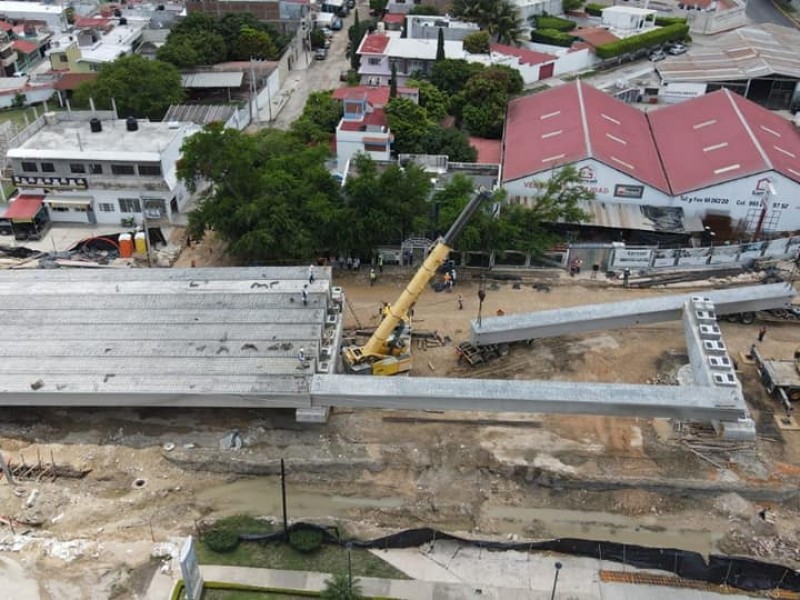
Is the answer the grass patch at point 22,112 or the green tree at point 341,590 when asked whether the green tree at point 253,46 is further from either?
the green tree at point 341,590

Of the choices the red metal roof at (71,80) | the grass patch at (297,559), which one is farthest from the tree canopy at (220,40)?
the grass patch at (297,559)

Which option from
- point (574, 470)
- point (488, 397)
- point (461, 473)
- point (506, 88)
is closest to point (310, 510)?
point (461, 473)

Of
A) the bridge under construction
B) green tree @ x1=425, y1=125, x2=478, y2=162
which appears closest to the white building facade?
the bridge under construction

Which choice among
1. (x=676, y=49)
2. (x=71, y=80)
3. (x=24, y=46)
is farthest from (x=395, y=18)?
(x=24, y=46)

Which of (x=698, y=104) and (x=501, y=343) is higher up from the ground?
(x=698, y=104)

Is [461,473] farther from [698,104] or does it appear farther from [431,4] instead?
[431,4]
